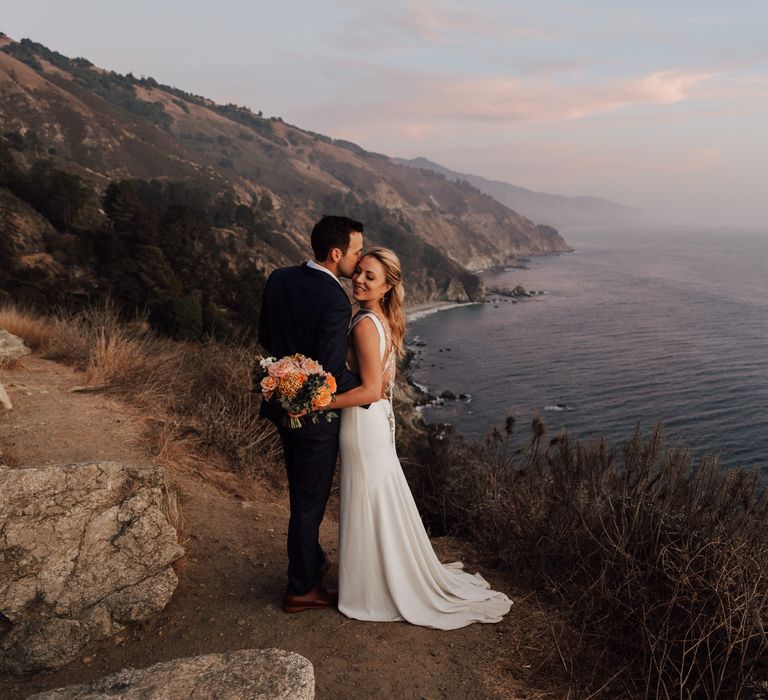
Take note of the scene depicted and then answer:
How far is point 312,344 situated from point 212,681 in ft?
6.29

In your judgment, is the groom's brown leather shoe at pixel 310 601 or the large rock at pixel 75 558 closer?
the large rock at pixel 75 558

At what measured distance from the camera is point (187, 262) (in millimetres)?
34094

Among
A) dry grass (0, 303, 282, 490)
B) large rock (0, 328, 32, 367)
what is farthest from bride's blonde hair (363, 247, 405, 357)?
large rock (0, 328, 32, 367)

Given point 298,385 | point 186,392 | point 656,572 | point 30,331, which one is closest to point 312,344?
point 298,385

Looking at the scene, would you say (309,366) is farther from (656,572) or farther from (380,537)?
(656,572)

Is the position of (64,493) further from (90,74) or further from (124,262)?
(90,74)

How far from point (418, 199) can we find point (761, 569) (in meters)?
166

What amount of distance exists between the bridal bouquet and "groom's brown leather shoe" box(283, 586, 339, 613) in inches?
52.7

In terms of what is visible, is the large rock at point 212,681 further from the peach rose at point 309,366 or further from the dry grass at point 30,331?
the dry grass at point 30,331

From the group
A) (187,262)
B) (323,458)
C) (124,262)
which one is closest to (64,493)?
(323,458)

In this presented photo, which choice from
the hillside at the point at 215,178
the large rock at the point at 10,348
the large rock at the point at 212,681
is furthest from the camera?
the hillside at the point at 215,178

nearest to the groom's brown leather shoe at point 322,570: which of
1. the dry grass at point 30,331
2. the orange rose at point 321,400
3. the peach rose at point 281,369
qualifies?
the orange rose at point 321,400

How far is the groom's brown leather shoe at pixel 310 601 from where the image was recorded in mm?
4066

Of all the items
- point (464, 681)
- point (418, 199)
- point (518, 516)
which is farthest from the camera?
point (418, 199)
